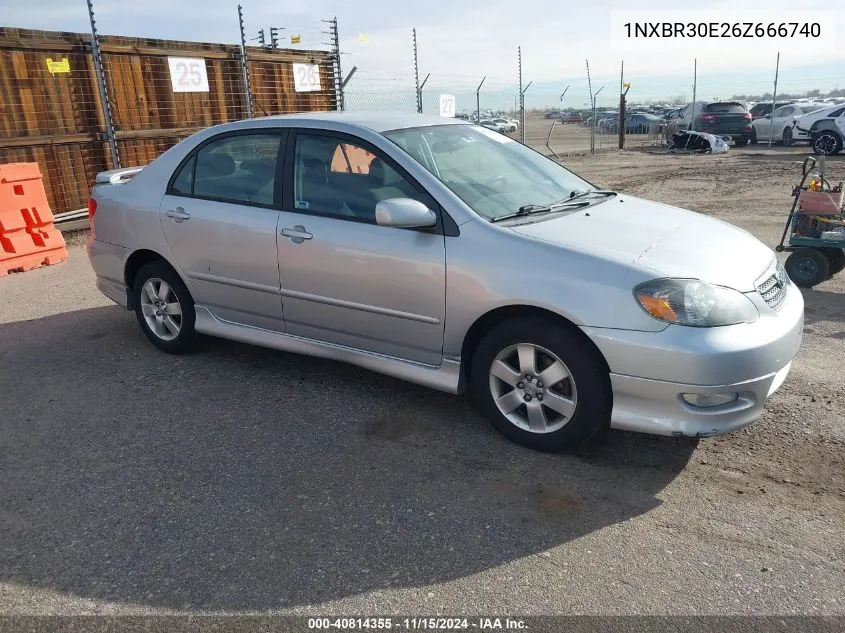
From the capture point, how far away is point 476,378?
381 centimetres

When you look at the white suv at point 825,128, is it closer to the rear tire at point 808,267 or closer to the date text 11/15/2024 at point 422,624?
the rear tire at point 808,267

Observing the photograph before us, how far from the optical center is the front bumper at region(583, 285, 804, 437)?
3176 mm

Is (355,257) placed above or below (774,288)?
above

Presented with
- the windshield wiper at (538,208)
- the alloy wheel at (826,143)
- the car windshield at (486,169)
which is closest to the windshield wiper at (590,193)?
the car windshield at (486,169)

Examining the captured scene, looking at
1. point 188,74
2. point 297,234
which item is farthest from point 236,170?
point 188,74

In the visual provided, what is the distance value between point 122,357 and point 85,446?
4.87ft

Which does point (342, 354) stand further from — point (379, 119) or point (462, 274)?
point (379, 119)

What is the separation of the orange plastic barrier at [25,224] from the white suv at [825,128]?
19537 millimetres

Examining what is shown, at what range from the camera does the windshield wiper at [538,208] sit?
12.8 feet

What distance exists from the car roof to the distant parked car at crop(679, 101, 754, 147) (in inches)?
916

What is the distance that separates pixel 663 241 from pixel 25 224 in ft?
25.6

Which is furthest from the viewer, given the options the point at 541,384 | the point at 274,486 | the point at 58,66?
the point at 58,66

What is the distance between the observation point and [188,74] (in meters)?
12.2

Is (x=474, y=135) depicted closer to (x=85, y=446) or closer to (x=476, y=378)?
(x=476, y=378)
